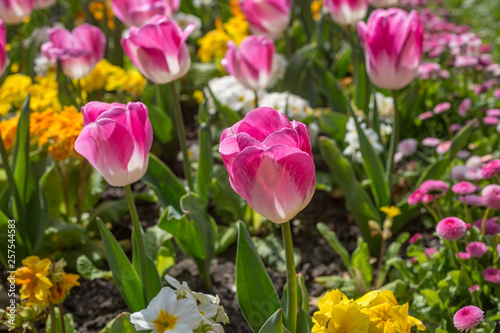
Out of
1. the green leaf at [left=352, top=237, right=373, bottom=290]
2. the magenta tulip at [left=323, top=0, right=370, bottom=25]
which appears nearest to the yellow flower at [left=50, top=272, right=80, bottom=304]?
the green leaf at [left=352, top=237, right=373, bottom=290]

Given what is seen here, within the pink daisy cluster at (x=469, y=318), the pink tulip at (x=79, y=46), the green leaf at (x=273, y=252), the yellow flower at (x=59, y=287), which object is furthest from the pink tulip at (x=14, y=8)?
the pink daisy cluster at (x=469, y=318)

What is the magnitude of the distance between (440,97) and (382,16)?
4.48 ft

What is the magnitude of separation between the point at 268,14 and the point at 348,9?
0.39 meters

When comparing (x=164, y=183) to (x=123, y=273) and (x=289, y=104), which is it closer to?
(x=123, y=273)

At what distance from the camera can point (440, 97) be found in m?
2.96

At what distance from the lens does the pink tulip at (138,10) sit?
7.41ft

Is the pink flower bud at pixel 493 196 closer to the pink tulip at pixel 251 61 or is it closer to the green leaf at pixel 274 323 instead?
the green leaf at pixel 274 323

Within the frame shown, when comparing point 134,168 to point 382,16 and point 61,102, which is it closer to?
point 382,16

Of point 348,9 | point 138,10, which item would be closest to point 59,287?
point 138,10

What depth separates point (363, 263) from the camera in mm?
1699

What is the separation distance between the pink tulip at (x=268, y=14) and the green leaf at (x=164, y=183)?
3.50ft

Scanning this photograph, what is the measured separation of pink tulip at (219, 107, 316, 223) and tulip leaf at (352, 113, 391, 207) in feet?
3.26

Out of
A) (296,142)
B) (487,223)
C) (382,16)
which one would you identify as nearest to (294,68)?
(382,16)

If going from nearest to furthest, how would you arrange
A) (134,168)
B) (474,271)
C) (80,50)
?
(134,168)
(474,271)
(80,50)
